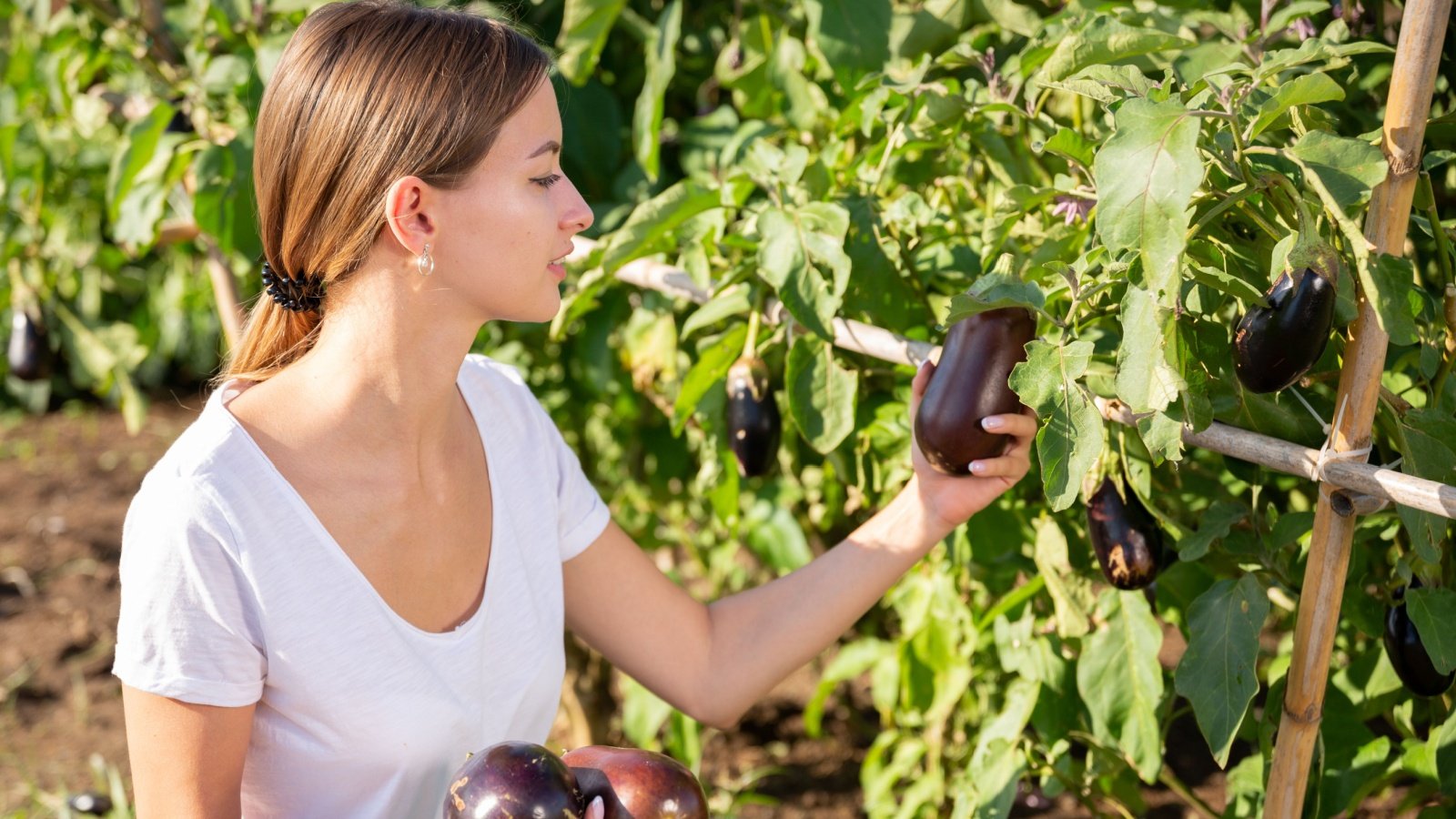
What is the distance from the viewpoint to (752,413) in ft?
4.57

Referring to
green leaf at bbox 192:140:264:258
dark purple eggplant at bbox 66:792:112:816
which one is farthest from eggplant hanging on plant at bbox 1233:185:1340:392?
dark purple eggplant at bbox 66:792:112:816

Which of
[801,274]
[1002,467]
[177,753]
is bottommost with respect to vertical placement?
[177,753]

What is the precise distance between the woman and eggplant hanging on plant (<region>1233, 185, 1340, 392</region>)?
248 millimetres

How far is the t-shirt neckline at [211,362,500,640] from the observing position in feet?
3.77

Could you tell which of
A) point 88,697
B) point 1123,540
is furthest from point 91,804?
point 1123,540

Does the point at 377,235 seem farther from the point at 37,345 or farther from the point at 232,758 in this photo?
the point at 37,345

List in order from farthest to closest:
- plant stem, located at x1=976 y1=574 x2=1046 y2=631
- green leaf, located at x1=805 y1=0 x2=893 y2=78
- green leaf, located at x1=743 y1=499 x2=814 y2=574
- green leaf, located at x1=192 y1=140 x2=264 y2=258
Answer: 1. green leaf, located at x1=743 y1=499 x2=814 y2=574
2. green leaf, located at x1=192 y1=140 x2=264 y2=258
3. green leaf, located at x1=805 y1=0 x2=893 y2=78
4. plant stem, located at x1=976 y1=574 x2=1046 y2=631

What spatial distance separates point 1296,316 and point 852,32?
776 mm

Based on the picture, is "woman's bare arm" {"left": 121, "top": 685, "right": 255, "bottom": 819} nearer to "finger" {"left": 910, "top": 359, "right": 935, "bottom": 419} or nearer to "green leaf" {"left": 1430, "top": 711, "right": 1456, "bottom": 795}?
"finger" {"left": 910, "top": 359, "right": 935, "bottom": 419}

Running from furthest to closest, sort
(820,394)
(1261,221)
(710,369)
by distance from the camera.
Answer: (710,369) < (820,394) < (1261,221)

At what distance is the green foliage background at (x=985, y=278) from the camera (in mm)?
904

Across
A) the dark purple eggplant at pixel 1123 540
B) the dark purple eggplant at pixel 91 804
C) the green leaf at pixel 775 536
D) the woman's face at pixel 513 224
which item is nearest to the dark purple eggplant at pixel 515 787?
the woman's face at pixel 513 224

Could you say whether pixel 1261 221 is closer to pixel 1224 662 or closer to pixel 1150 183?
pixel 1150 183

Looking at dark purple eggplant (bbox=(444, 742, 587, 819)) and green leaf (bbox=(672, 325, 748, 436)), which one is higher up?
dark purple eggplant (bbox=(444, 742, 587, 819))
